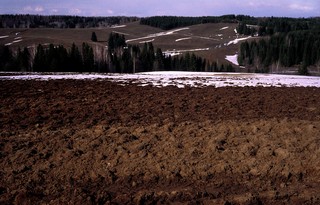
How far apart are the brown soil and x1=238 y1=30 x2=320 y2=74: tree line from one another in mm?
101709

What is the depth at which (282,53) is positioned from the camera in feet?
402

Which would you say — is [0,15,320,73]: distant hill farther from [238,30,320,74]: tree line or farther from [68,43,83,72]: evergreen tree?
[68,43,83,72]: evergreen tree

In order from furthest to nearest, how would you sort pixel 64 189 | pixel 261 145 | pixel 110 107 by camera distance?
1. pixel 110 107
2. pixel 261 145
3. pixel 64 189

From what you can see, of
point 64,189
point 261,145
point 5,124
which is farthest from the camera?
point 5,124

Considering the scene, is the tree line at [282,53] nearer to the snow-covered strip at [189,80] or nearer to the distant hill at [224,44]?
the distant hill at [224,44]

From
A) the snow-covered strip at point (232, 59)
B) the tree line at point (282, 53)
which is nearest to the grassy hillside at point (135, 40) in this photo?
the snow-covered strip at point (232, 59)

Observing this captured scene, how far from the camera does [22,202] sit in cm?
703

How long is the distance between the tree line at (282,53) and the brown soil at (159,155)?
102 meters

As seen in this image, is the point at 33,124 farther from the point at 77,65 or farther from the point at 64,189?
the point at 77,65

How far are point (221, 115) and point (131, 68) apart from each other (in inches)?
3205

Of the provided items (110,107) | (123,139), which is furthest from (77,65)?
(123,139)

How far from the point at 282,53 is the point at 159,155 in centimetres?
12181

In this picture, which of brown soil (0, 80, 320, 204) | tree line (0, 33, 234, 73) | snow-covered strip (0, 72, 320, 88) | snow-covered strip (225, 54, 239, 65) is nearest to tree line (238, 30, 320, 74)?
snow-covered strip (225, 54, 239, 65)

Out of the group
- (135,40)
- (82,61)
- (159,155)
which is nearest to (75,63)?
(82,61)
